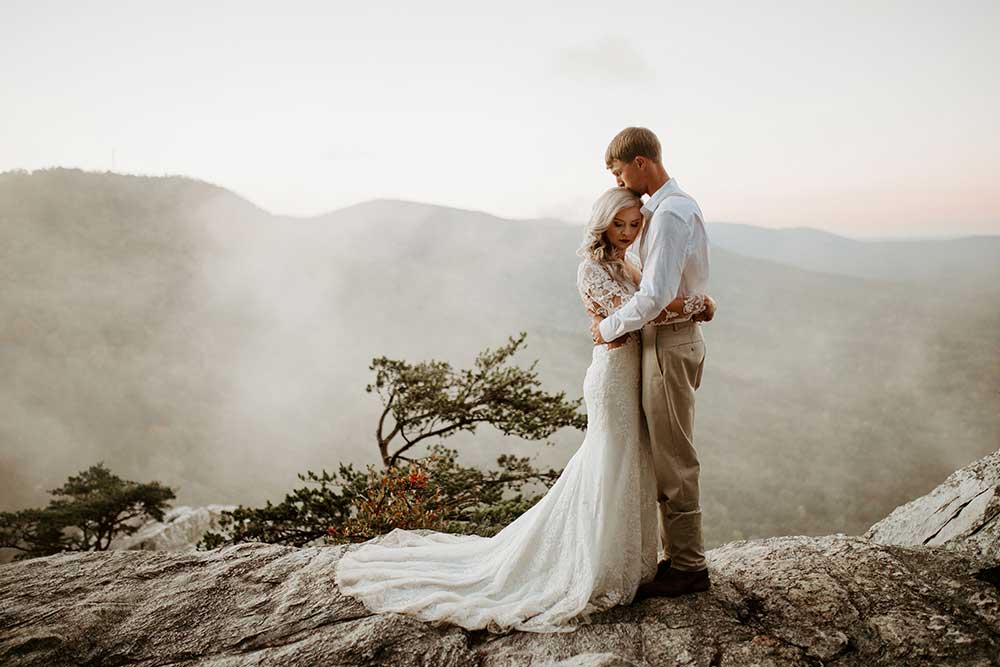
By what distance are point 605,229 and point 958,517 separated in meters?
3.57

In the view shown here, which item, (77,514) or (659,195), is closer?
(659,195)

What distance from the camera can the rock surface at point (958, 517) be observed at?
4.23m

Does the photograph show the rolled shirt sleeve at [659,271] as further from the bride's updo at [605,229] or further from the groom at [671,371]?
the bride's updo at [605,229]

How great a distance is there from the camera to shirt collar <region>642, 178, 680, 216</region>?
3881mm

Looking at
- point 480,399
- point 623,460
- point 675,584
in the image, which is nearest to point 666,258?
point 623,460

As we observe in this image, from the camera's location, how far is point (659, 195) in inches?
153

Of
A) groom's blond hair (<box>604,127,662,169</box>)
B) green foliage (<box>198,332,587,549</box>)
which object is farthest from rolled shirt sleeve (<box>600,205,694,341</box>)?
green foliage (<box>198,332,587,549</box>)

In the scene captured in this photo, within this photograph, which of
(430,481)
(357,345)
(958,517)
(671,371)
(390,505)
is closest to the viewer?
(671,371)

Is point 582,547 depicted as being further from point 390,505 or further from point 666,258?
point 390,505

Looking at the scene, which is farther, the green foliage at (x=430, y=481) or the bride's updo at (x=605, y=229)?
the green foliage at (x=430, y=481)

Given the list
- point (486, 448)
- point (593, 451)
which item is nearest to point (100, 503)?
point (593, 451)

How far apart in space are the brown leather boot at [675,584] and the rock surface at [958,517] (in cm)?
197

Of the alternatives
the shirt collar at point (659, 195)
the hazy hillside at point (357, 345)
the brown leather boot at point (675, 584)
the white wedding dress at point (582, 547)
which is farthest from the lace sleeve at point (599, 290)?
the hazy hillside at point (357, 345)

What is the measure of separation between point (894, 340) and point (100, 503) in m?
54.9
